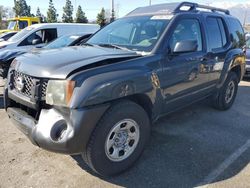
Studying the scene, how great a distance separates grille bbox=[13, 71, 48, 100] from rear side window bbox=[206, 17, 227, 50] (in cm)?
288

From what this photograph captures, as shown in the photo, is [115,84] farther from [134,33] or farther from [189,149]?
[189,149]

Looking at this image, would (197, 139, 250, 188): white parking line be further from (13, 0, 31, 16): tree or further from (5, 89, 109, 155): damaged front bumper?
(13, 0, 31, 16): tree

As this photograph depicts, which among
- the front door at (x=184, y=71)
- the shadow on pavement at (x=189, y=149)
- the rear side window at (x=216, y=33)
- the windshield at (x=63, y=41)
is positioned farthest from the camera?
the windshield at (x=63, y=41)

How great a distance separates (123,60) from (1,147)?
84.1 inches

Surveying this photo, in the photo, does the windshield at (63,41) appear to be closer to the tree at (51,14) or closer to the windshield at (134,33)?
the windshield at (134,33)

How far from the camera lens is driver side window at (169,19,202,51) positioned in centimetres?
374

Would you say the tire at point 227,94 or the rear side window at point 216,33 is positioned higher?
the rear side window at point 216,33

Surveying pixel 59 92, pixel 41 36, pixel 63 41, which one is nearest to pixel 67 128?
pixel 59 92

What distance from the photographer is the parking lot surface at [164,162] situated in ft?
10.1

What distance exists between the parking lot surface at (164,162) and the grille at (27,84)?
95 cm

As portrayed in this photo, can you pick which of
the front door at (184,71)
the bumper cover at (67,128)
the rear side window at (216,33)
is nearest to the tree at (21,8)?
the rear side window at (216,33)

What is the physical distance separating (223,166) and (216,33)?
2.40 meters

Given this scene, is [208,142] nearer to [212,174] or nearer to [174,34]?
[212,174]

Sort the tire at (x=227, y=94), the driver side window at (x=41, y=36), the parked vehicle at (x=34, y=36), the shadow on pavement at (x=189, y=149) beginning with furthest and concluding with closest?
the driver side window at (x=41, y=36)
the parked vehicle at (x=34, y=36)
the tire at (x=227, y=94)
the shadow on pavement at (x=189, y=149)
